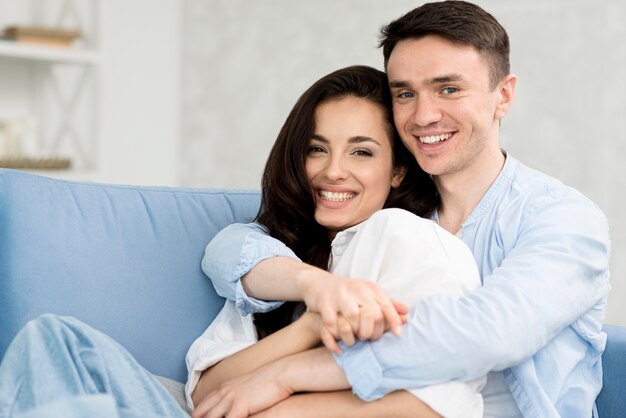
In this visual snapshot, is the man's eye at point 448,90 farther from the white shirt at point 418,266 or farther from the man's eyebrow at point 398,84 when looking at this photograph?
the white shirt at point 418,266

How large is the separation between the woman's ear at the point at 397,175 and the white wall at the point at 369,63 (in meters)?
1.32

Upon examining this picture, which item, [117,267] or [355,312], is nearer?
[355,312]

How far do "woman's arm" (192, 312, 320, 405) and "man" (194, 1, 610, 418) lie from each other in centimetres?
5

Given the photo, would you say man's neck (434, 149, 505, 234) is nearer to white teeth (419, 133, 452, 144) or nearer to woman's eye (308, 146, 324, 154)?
white teeth (419, 133, 452, 144)

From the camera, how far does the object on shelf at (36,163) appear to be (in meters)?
3.41

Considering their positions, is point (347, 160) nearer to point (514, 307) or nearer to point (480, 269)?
point (480, 269)

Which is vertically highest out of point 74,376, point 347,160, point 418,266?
point 347,160

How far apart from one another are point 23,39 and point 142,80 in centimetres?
69

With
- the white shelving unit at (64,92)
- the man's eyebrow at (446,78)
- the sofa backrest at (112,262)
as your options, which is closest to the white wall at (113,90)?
the white shelving unit at (64,92)

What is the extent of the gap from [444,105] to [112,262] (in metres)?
0.73

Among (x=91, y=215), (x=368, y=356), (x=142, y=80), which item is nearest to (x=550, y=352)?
(x=368, y=356)

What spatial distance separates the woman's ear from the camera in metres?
1.91

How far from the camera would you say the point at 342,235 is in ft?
5.76

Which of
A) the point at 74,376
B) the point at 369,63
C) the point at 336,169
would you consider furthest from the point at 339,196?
the point at 369,63
